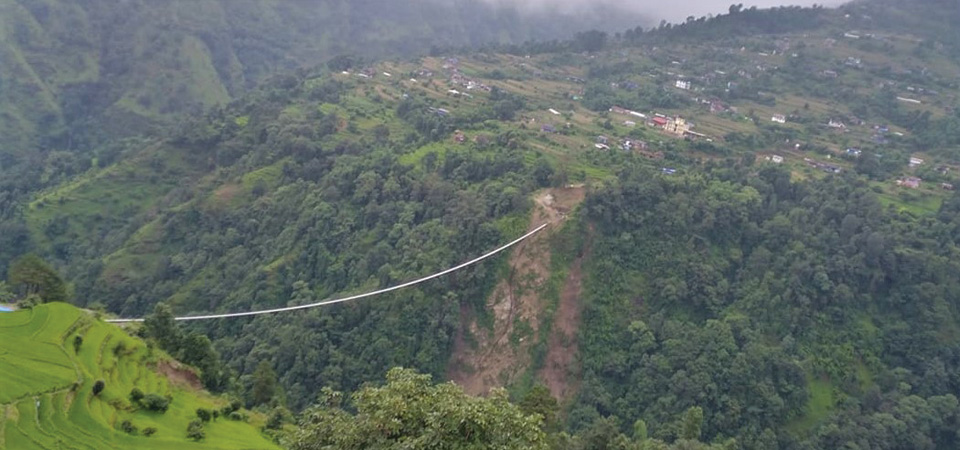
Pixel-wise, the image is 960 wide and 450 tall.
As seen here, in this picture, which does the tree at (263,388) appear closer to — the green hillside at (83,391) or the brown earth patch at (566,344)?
the green hillside at (83,391)

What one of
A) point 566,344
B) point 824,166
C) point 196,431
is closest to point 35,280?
point 196,431

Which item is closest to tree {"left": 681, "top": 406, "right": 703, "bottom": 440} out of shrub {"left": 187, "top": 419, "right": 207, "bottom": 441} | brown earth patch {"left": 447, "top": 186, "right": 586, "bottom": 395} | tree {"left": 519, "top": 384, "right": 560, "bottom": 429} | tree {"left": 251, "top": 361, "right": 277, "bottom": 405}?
tree {"left": 519, "top": 384, "right": 560, "bottom": 429}

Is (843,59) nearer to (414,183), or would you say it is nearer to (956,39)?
(956,39)

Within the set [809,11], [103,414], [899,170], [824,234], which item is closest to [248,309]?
[103,414]

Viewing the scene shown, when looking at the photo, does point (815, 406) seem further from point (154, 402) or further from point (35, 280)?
point (35, 280)

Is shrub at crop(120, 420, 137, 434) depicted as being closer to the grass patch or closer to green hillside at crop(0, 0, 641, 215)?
the grass patch

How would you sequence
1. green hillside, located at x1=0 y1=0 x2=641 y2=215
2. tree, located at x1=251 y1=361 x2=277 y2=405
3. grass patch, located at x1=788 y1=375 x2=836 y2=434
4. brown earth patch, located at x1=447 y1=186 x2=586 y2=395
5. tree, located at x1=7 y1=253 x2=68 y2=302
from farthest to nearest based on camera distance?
1. green hillside, located at x1=0 y1=0 x2=641 y2=215
2. brown earth patch, located at x1=447 y1=186 x2=586 y2=395
3. grass patch, located at x1=788 y1=375 x2=836 y2=434
4. tree, located at x1=251 y1=361 x2=277 y2=405
5. tree, located at x1=7 y1=253 x2=68 y2=302

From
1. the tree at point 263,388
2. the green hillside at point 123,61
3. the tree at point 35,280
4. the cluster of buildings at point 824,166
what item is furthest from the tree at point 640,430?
the green hillside at point 123,61
